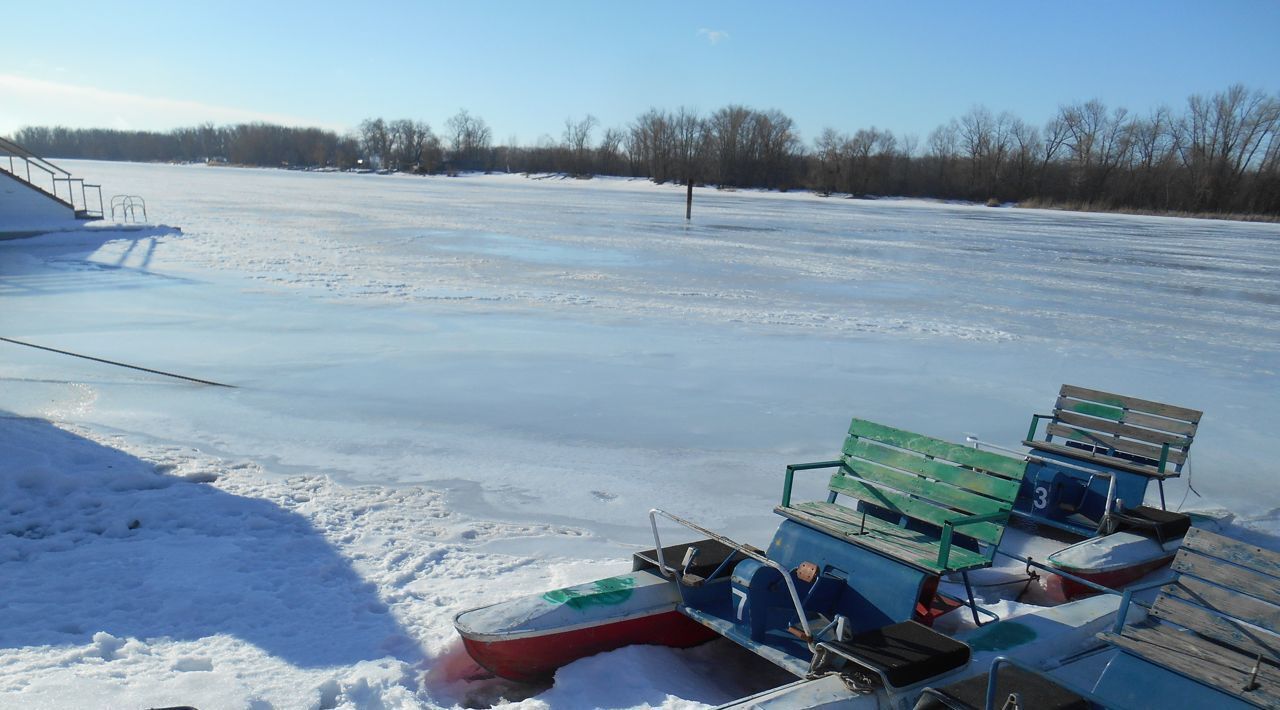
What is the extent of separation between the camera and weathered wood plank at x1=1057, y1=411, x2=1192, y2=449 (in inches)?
235

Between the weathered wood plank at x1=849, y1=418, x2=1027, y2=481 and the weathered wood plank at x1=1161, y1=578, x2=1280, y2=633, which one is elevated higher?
the weathered wood plank at x1=849, y1=418, x2=1027, y2=481

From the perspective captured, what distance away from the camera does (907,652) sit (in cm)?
331

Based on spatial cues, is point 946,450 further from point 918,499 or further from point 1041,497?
point 1041,497

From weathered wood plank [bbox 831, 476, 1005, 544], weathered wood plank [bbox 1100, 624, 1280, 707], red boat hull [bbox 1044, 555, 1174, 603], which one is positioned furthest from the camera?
red boat hull [bbox 1044, 555, 1174, 603]

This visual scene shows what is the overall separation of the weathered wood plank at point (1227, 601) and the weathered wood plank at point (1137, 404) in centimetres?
313

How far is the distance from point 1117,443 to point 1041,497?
830 mm

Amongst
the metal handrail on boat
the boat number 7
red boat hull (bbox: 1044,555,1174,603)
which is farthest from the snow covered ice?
red boat hull (bbox: 1044,555,1174,603)

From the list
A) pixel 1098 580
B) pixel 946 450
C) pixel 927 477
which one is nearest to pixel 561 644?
pixel 927 477

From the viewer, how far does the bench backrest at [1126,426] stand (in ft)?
19.6

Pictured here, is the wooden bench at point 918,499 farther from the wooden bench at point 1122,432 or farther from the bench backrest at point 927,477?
the wooden bench at point 1122,432

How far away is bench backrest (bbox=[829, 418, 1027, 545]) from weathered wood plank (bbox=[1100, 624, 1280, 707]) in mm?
1043

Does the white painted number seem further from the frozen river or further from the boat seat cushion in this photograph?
the boat seat cushion

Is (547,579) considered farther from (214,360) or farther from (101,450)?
(214,360)

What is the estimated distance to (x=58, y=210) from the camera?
23469 millimetres
